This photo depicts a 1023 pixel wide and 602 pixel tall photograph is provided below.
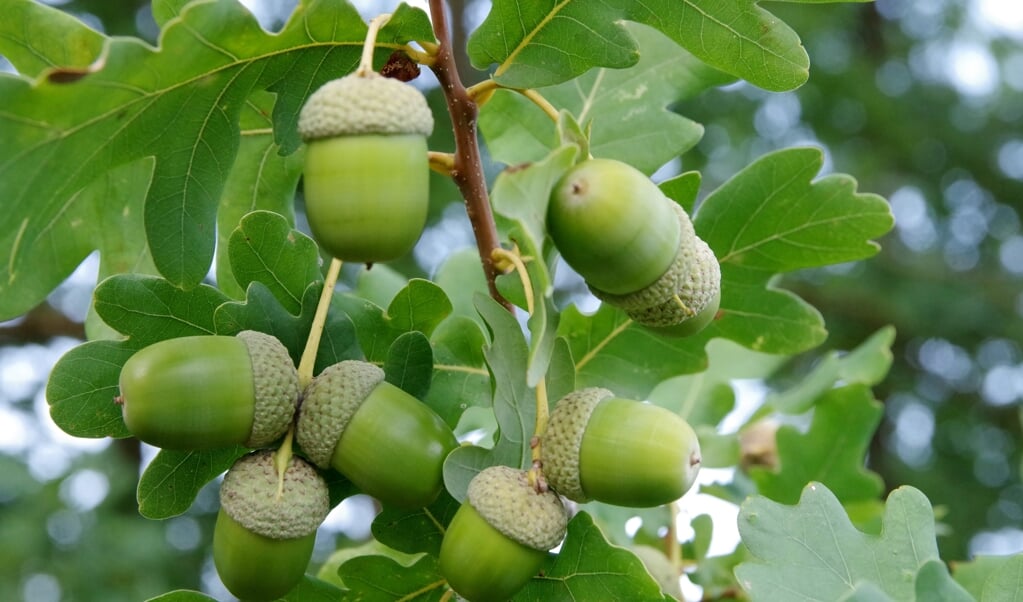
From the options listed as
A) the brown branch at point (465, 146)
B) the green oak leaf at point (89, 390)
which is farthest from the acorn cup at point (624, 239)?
the green oak leaf at point (89, 390)

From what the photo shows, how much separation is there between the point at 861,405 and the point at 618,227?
1.16 m

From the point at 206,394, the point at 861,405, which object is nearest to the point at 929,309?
the point at 861,405

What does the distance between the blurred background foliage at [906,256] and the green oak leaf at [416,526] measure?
2.73 meters

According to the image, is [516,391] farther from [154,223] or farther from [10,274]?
[10,274]

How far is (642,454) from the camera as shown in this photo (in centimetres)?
111

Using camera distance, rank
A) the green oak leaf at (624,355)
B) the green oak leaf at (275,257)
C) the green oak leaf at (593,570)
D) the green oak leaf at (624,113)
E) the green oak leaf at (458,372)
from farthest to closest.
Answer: the green oak leaf at (624,113) → the green oak leaf at (624,355) → the green oak leaf at (458,372) → the green oak leaf at (275,257) → the green oak leaf at (593,570)

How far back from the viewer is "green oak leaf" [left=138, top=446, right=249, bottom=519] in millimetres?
1302

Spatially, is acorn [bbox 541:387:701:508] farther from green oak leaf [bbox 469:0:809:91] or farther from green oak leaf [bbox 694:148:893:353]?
green oak leaf [bbox 694:148:893:353]

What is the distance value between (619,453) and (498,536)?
0.15m

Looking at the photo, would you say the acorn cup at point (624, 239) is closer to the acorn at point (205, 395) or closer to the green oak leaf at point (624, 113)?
the acorn at point (205, 395)

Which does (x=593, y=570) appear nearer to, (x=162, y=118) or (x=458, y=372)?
(x=458, y=372)

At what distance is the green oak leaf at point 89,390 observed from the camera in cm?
127

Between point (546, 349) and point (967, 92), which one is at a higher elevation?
point (546, 349)

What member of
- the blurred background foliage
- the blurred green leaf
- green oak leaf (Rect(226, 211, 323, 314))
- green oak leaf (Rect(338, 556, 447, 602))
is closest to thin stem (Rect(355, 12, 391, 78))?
green oak leaf (Rect(226, 211, 323, 314))
